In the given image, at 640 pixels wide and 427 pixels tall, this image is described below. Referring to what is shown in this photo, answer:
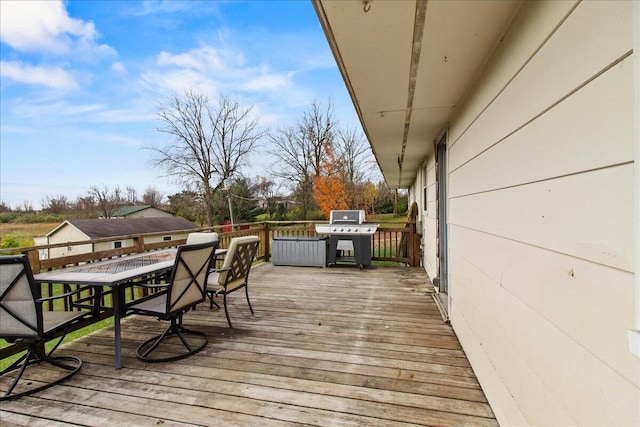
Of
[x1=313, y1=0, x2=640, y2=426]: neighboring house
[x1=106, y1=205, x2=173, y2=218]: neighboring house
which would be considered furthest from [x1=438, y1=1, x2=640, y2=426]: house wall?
[x1=106, y1=205, x2=173, y2=218]: neighboring house

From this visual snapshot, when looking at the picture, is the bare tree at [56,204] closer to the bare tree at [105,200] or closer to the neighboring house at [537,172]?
the bare tree at [105,200]

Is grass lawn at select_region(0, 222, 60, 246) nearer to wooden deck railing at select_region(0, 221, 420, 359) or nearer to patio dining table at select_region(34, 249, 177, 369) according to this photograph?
wooden deck railing at select_region(0, 221, 420, 359)

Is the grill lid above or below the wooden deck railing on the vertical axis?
above

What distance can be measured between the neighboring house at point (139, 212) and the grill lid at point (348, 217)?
16.1 m

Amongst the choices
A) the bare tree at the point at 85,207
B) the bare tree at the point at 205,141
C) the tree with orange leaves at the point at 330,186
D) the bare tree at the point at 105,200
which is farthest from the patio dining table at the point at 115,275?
the bare tree at the point at 105,200

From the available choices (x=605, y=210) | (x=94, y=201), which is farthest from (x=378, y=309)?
(x=94, y=201)

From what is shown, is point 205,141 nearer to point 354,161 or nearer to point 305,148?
point 305,148

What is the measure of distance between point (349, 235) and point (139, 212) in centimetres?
1802

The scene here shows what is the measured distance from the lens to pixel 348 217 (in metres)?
6.30

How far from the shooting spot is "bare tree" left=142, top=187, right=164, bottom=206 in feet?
68.7

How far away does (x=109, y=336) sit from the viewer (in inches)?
120

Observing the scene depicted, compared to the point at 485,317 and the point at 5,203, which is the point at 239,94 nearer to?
the point at 5,203

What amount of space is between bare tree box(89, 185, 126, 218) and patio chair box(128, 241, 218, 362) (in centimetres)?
1781

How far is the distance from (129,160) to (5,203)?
5943mm
